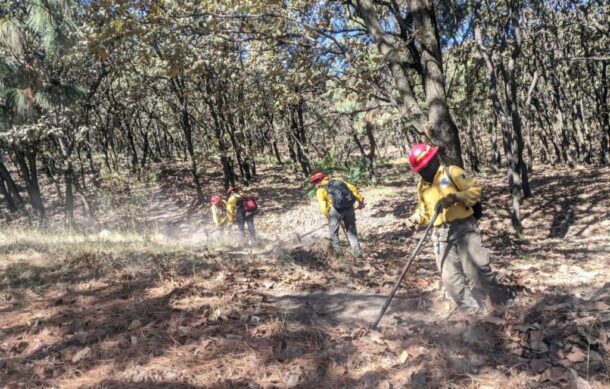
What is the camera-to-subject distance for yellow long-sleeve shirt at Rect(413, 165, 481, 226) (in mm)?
4074

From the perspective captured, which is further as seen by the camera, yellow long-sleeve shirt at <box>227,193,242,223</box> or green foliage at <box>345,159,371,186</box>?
green foliage at <box>345,159,371,186</box>

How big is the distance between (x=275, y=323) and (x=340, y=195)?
412 centimetres

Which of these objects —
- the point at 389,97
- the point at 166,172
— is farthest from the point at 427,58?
the point at 166,172

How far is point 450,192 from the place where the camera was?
4.19 metres

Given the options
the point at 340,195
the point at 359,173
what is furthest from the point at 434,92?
the point at 359,173

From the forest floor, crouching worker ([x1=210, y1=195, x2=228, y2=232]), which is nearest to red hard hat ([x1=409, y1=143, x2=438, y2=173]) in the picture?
the forest floor

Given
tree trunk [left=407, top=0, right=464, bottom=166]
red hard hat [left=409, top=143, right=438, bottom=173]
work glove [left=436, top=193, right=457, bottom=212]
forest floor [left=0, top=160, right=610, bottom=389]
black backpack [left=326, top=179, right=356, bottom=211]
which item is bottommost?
forest floor [left=0, top=160, right=610, bottom=389]

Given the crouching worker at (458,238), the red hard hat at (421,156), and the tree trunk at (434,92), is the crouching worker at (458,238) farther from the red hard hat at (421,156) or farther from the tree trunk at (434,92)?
the tree trunk at (434,92)

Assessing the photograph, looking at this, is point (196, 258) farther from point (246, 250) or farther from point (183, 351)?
point (183, 351)

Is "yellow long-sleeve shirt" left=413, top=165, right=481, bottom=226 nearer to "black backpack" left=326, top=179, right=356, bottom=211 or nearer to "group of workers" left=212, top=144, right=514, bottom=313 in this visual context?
"group of workers" left=212, top=144, right=514, bottom=313

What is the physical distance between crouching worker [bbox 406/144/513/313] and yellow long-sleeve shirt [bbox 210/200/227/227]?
827 cm

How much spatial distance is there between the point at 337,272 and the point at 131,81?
1871 centimetres

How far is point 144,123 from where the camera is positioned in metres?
39.9

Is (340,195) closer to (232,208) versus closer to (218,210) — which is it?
(232,208)
